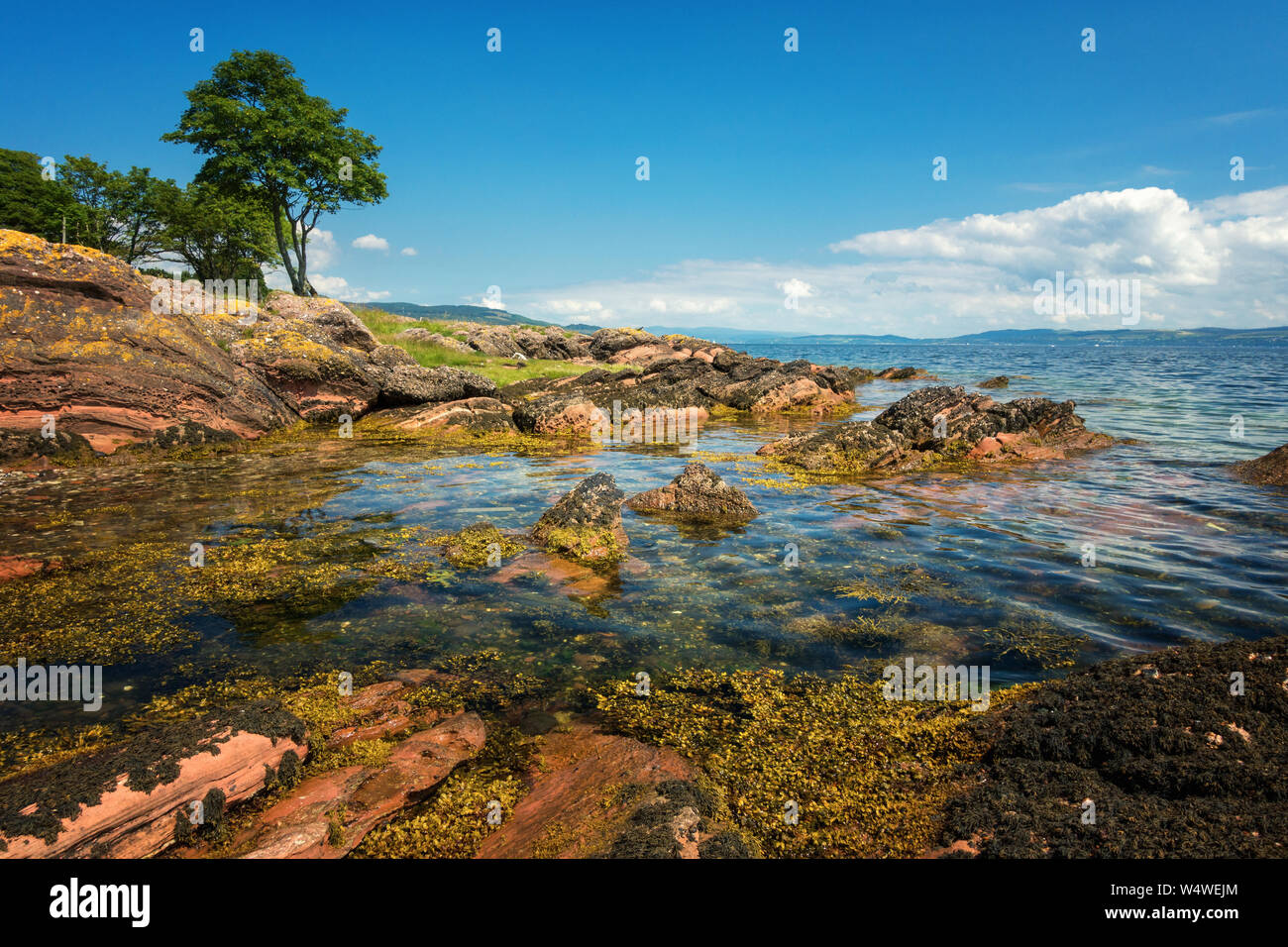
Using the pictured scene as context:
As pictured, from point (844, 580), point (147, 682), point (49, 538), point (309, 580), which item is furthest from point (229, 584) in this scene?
point (844, 580)

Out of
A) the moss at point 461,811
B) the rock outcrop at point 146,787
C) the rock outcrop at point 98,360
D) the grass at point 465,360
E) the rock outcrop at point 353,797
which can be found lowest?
the moss at point 461,811

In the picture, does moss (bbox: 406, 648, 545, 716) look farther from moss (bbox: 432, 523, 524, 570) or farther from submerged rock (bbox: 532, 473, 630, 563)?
submerged rock (bbox: 532, 473, 630, 563)

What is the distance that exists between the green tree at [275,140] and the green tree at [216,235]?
12.3m

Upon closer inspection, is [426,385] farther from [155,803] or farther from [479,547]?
[155,803]

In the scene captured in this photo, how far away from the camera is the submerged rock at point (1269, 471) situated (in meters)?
→ 14.1

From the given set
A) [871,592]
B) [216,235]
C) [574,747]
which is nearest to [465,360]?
[871,592]

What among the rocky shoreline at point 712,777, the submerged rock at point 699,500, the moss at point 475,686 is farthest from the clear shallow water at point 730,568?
the rocky shoreline at point 712,777

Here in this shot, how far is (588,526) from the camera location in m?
9.66

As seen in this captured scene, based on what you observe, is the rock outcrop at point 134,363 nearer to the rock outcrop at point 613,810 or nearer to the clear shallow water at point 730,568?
the clear shallow water at point 730,568

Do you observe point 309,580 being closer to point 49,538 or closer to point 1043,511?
point 49,538

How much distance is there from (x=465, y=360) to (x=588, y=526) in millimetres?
28913

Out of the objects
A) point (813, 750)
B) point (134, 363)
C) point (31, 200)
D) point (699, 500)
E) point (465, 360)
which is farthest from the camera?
point (31, 200)

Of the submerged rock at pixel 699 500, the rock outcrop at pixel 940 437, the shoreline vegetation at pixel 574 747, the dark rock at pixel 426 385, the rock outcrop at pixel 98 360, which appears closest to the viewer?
the shoreline vegetation at pixel 574 747
